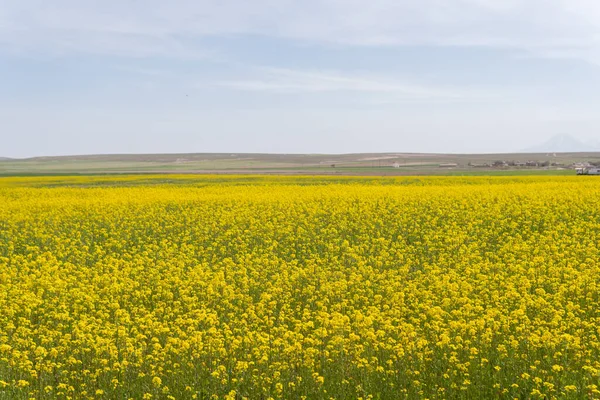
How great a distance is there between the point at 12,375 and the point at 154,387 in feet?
8.46

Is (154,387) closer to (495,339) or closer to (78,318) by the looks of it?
(78,318)

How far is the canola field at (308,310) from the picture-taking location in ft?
30.4

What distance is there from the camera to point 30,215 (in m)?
28.6

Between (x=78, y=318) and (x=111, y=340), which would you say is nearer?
(x=111, y=340)

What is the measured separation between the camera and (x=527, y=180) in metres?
52.7

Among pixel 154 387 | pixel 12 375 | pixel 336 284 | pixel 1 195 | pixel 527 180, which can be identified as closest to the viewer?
pixel 154 387

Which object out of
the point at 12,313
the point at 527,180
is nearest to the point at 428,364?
the point at 12,313

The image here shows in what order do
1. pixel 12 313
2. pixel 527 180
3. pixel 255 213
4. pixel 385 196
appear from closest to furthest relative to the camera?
pixel 12 313 < pixel 255 213 < pixel 385 196 < pixel 527 180

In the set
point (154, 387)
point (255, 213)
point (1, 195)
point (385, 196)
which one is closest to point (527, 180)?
point (385, 196)

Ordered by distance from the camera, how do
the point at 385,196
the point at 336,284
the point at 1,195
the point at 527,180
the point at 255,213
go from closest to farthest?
the point at 336,284, the point at 255,213, the point at 385,196, the point at 1,195, the point at 527,180

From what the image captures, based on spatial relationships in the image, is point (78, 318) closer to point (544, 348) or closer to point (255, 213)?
point (544, 348)

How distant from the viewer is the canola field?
30.4 ft

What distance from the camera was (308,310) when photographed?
12289 mm

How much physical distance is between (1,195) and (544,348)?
3982cm
